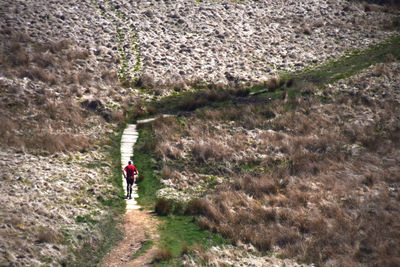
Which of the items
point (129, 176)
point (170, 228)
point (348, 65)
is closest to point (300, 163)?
point (170, 228)

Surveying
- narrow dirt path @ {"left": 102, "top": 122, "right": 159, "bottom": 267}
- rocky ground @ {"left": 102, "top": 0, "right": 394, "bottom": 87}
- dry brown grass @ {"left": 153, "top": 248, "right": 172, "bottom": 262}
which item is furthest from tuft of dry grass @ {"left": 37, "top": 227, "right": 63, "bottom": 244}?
rocky ground @ {"left": 102, "top": 0, "right": 394, "bottom": 87}

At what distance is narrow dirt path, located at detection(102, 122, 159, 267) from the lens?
55.8ft

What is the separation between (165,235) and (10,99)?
17.0m

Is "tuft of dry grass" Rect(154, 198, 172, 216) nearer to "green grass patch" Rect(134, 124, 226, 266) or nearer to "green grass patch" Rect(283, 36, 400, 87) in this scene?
"green grass patch" Rect(134, 124, 226, 266)

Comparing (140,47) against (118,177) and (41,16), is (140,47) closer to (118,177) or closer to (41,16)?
(41,16)

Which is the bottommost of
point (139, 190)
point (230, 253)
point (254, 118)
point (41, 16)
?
point (230, 253)

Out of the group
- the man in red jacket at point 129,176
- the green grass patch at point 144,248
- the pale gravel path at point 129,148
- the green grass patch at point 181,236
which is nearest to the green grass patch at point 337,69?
the pale gravel path at point 129,148

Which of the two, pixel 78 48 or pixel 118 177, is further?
pixel 78 48

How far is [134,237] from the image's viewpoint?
19016 millimetres

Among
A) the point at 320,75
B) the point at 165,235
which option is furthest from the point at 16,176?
the point at 320,75

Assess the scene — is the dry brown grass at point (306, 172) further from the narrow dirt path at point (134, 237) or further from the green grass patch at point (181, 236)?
the narrow dirt path at point (134, 237)

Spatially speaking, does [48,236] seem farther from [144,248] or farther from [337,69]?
[337,69]

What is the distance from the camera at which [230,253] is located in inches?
703

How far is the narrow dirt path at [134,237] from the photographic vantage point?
1702 centimetres
